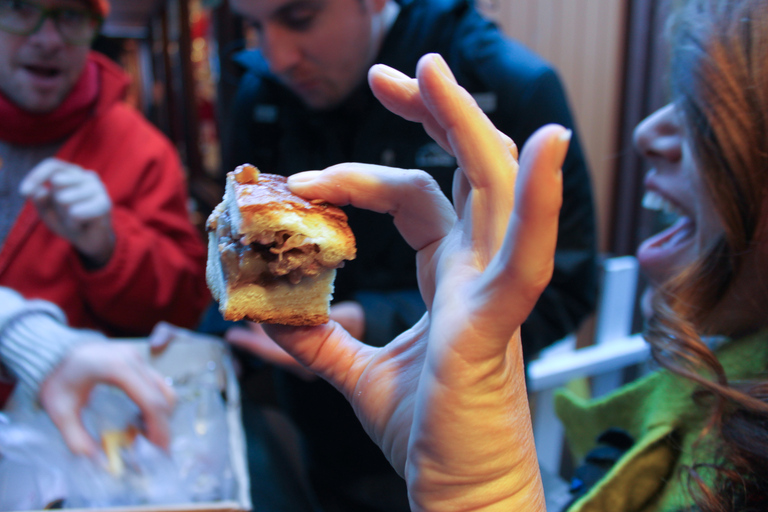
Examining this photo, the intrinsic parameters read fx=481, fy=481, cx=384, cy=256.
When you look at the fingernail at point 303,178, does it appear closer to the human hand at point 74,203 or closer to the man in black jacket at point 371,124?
the man in black jacket at point 371,124

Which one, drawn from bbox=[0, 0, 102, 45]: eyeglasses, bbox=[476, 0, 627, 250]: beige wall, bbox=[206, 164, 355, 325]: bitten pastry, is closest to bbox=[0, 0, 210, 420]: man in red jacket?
bbox=[0, 0, 102, 45]: eyeglasses

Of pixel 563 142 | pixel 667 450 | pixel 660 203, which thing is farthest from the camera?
pixel 660 203

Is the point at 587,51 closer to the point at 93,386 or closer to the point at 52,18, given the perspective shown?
the point at 52,18

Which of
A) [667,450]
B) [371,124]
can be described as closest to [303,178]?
[371,124]

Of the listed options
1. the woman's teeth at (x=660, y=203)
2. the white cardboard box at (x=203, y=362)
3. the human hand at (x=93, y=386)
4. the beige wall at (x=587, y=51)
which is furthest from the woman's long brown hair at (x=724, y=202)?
the beige wall at (x=587, y=51)

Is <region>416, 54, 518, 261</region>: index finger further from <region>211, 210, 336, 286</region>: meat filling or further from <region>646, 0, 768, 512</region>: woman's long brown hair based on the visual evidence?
<region>646, 0, 768, 512</region>: woman's long brown hair

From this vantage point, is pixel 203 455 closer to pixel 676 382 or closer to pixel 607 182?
pixel 676 382
